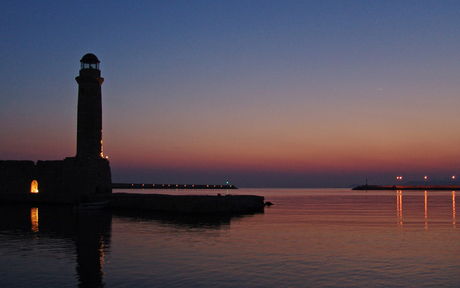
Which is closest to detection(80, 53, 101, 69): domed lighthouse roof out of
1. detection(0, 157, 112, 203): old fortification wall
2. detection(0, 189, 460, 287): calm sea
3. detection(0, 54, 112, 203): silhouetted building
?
detection(0, 54, 112, 203): silhouetted building

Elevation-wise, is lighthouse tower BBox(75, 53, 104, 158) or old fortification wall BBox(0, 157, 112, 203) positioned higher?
lighthouse tower BBox(75, 53, 104, 158)

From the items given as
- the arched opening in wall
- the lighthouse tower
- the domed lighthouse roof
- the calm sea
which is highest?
the domed lighthouse roof

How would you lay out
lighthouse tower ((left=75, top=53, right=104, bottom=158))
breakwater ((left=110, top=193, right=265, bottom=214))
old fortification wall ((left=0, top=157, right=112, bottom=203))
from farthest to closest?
old fortification wall ((left=0, top=157, right=112, bottom=203)), lighthouse tower ((left=75, top=53, right=104, bottom=158)), breakwater ((left=110, top=193, right=265, bottom=214))

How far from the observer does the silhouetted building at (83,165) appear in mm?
36812

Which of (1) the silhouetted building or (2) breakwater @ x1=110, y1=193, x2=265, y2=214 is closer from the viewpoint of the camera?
(2) breakwater @ x1=110, y1=193, x2=265, y2=214

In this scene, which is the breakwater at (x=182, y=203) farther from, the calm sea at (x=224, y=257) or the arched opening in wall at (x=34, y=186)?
the arched opening in wall at (x=34, y=186)

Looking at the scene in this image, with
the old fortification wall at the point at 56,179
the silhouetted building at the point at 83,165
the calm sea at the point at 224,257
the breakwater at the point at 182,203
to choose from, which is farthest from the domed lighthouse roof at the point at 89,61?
A: the calm sea at the point at 224,257

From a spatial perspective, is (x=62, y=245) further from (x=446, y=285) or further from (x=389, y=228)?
(x=389, y=228)

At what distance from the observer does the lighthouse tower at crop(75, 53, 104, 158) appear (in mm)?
36781

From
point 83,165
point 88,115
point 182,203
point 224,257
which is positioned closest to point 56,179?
point 83,165

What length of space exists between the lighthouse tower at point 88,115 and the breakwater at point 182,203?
4.83 m

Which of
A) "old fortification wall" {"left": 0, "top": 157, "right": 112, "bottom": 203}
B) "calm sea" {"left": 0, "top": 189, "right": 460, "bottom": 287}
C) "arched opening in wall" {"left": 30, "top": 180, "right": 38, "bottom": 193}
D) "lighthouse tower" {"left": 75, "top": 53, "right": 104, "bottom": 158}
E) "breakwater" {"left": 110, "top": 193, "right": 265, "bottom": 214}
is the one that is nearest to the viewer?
"calm sea" {"left": 0, "top": 189, "right": 460, "bottom": 287}

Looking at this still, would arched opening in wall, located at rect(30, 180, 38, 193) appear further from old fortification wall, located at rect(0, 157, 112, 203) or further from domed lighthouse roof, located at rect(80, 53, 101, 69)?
domed lighthouse roof, located at rect(80, 53, 101, 69)

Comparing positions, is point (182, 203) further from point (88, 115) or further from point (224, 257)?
point (224, 257)
